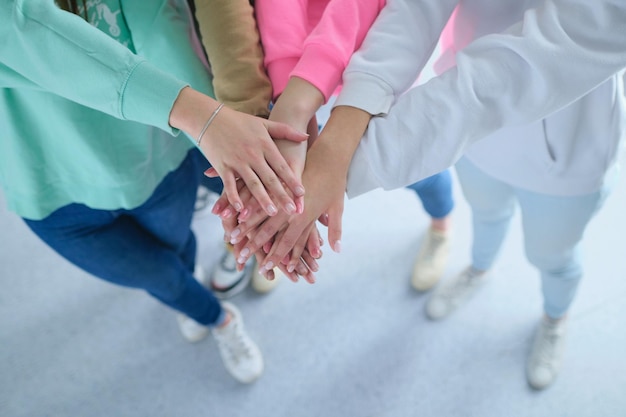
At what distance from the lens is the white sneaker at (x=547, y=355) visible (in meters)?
1.15

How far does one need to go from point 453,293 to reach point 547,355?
264mm

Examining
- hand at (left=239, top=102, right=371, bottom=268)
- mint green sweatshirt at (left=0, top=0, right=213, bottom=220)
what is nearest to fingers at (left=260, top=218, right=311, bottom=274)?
hand at (left=239, top=102, right=371, bottom=268)

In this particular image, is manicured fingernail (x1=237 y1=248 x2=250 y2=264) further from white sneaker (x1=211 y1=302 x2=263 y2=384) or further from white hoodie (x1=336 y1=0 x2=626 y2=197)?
white sneaker (x1=211 y1=302 x2=263 y2=384)

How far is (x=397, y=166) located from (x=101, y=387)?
3.52ft

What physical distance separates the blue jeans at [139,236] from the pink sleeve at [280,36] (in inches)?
11.4

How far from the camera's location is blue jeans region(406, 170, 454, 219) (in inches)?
43.9

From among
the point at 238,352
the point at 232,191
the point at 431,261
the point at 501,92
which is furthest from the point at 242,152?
the point at 431,261

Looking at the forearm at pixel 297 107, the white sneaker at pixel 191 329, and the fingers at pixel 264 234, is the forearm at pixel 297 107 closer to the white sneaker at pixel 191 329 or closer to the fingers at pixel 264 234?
the fingers at pixel 264 234

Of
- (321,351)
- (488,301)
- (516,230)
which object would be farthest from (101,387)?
(516,230)

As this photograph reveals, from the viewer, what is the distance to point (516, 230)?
144cm

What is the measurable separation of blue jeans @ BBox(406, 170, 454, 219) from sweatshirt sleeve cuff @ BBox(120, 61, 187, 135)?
61 cm

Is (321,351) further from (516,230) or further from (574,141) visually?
(574,141)

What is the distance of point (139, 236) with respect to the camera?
97cm

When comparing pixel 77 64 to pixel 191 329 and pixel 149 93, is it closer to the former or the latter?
pixel 149 93
